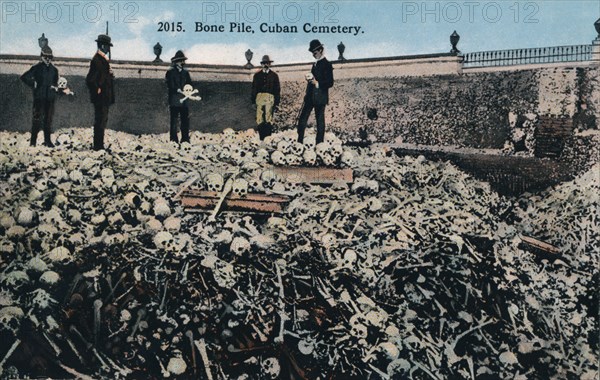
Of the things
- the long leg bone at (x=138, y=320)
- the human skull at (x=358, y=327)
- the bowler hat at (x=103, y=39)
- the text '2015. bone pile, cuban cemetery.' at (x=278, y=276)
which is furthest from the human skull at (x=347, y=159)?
the bowler hat at (x=103, y=39)

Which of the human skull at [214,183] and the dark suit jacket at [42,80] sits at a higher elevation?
the dark suit jacket at [42,80]

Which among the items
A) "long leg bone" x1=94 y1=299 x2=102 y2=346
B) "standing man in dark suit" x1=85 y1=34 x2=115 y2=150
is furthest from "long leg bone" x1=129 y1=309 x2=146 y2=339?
"standing man in dark suit" x1=85 y1=34 x2=115 y2=150

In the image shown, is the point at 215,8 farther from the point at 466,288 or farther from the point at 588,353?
the point at 588,353

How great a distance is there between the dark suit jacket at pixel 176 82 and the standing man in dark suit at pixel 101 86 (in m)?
0.43

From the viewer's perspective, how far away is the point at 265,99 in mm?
4500

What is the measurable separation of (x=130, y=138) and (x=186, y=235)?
104cm

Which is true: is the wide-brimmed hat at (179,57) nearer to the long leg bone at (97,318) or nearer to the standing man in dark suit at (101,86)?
the standing man in dark suit at (101,86)

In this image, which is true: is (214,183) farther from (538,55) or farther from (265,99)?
(538,55)

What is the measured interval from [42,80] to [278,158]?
1850mm

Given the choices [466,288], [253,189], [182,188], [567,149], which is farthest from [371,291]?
[567,149]

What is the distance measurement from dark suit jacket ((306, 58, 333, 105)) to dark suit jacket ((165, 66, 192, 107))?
0.93m

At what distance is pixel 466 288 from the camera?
12.8 feet

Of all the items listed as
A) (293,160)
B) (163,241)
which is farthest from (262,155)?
(163,241)

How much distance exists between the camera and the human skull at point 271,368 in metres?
3.69
